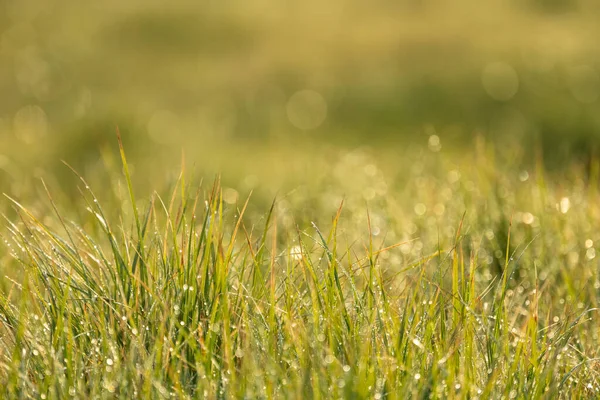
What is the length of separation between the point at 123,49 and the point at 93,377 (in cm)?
1000

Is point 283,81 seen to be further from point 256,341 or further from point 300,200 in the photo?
point 256,341

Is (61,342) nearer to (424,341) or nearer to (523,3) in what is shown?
(424,341)

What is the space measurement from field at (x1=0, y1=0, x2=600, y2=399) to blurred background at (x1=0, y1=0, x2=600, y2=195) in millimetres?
41

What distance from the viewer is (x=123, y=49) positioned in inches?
436

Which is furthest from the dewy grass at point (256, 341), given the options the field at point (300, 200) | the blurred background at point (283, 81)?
the blurred background at point (283, 81)

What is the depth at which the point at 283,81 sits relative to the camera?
939 cm

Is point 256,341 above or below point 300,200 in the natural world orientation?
above

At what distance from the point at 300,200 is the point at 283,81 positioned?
6.10 meters

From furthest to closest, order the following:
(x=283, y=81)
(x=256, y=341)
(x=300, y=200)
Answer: (x=283, y=81) → (x=300, y=200) → (x=256, y=341)

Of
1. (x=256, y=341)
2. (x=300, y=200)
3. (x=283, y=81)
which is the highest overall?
(x=256, y=341)

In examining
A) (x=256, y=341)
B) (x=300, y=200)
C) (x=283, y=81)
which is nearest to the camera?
(x=256, y=341)

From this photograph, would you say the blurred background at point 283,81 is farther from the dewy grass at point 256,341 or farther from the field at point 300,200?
the dewy grass at point 256,341

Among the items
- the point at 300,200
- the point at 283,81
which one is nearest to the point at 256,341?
the point at 300,200

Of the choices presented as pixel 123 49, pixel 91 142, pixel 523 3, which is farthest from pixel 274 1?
pixel 91 142
